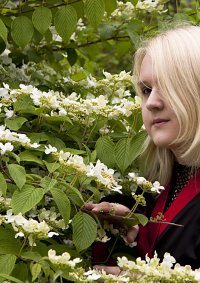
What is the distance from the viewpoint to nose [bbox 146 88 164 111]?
6.02 feet

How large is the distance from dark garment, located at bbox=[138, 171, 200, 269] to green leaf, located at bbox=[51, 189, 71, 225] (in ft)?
1.10

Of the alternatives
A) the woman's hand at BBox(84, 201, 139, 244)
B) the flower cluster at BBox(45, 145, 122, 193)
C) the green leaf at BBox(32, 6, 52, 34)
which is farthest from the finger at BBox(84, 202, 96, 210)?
the green leaf at BBox(32, 6, 52, 34)

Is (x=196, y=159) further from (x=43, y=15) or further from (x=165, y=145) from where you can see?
(x=43, y=15)

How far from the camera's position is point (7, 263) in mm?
1472

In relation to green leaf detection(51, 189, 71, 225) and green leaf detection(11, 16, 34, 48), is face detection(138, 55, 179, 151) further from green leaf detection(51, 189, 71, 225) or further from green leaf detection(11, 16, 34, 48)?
green leaf detection(11, 16, 34, 48)

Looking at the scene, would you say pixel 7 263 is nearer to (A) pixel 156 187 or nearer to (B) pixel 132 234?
(A) pixel 156 187

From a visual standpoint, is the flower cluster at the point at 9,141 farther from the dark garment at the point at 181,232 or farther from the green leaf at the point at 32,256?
the dark garment at the point at 181,232

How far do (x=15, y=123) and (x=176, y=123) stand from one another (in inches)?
18.9

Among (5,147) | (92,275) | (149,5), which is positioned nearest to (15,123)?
(5,147)

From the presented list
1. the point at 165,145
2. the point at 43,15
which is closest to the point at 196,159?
the point at 165,145

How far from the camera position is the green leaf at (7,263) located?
1452 millimetres

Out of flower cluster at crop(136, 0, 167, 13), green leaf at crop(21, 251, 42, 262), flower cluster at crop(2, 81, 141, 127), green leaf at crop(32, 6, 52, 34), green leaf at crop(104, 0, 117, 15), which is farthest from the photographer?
flower cluster at crop(136, 0, 167, 13)

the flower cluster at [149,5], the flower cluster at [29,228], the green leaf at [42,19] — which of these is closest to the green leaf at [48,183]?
the flower cluster at [29,228]

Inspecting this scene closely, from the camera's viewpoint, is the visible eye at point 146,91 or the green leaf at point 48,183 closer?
the green leaf at point 48,183
